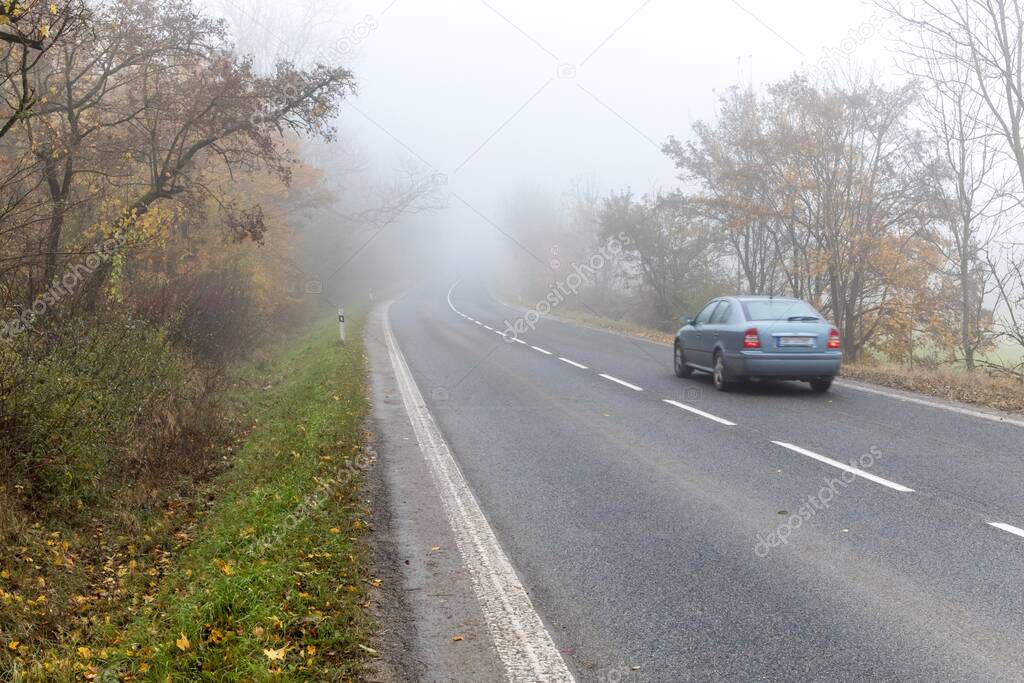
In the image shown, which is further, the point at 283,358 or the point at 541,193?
the point at 541,193

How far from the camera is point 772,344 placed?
11992 mm

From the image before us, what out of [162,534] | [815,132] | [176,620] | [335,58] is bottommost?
[162,534]

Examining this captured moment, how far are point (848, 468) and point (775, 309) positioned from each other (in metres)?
5.81

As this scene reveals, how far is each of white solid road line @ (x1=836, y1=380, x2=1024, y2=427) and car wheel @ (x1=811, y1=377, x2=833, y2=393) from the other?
2.14 ft

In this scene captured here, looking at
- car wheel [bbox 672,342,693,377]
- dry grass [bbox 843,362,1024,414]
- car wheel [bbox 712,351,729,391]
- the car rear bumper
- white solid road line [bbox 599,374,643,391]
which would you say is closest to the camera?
dry grass [bbox 843,362,1024,414]

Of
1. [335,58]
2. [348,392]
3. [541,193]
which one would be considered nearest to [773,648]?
[348,392]

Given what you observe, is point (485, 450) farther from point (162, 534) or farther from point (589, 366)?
point (589, 366)

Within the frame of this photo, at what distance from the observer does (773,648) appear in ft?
12.1

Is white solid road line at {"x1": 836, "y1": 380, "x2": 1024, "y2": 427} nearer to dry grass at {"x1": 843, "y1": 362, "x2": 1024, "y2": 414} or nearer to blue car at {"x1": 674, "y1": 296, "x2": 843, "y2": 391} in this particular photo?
dry grass at {"x1": 843, "y1": 362, "x2": 1024, "y2": 414}

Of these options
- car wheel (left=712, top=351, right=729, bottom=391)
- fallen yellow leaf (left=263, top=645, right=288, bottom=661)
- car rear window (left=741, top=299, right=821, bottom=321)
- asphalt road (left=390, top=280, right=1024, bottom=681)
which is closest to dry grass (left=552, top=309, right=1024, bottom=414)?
asphalt road (left=390, top=280, right=1024, bottom=681)

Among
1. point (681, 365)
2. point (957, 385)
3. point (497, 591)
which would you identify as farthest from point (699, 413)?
point (497, 591)

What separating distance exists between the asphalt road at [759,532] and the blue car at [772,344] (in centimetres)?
68

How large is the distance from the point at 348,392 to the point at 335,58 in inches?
912

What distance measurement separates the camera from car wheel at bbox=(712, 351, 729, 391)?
41.4 feet
